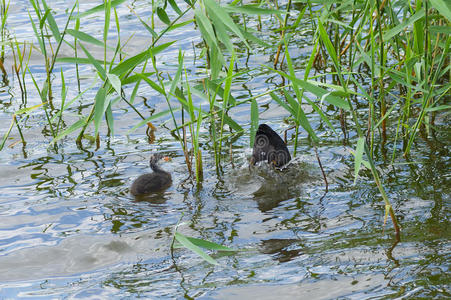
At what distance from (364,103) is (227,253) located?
3.12 meters

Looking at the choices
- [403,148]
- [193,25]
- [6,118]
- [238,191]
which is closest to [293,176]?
[238,191]

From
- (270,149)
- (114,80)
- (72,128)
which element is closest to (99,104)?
(114,80)

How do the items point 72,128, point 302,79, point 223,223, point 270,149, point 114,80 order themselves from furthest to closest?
point 302,79 < point 270,149 < point 72,128 < point 223,223 < point 114,80

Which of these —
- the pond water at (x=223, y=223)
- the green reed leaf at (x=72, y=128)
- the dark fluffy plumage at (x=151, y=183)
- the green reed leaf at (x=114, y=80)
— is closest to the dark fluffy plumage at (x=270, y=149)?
the pond water at (x=223, y=223)

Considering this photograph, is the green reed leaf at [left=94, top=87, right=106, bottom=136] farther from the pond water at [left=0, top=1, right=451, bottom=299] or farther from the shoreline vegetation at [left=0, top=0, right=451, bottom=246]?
the pond water at [left=0, top=1, right=451, bottom=299]

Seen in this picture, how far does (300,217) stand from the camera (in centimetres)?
444

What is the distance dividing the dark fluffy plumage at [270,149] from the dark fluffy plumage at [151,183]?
78cm

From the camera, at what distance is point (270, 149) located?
5301 mm

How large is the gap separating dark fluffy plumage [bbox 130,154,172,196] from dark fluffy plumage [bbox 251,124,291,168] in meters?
0.78

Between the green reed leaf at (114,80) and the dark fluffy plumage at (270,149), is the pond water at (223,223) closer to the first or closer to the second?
the dark fluffy plumage at (270,149)

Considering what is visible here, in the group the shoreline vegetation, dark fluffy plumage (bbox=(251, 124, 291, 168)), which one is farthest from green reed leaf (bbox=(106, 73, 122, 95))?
dark fluffy plumage (bbox=(251, 124, 291, 168))

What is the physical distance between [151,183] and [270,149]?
3.36ft

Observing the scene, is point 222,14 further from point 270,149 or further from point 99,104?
point 270,149

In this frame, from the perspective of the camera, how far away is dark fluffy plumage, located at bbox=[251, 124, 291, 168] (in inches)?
207
